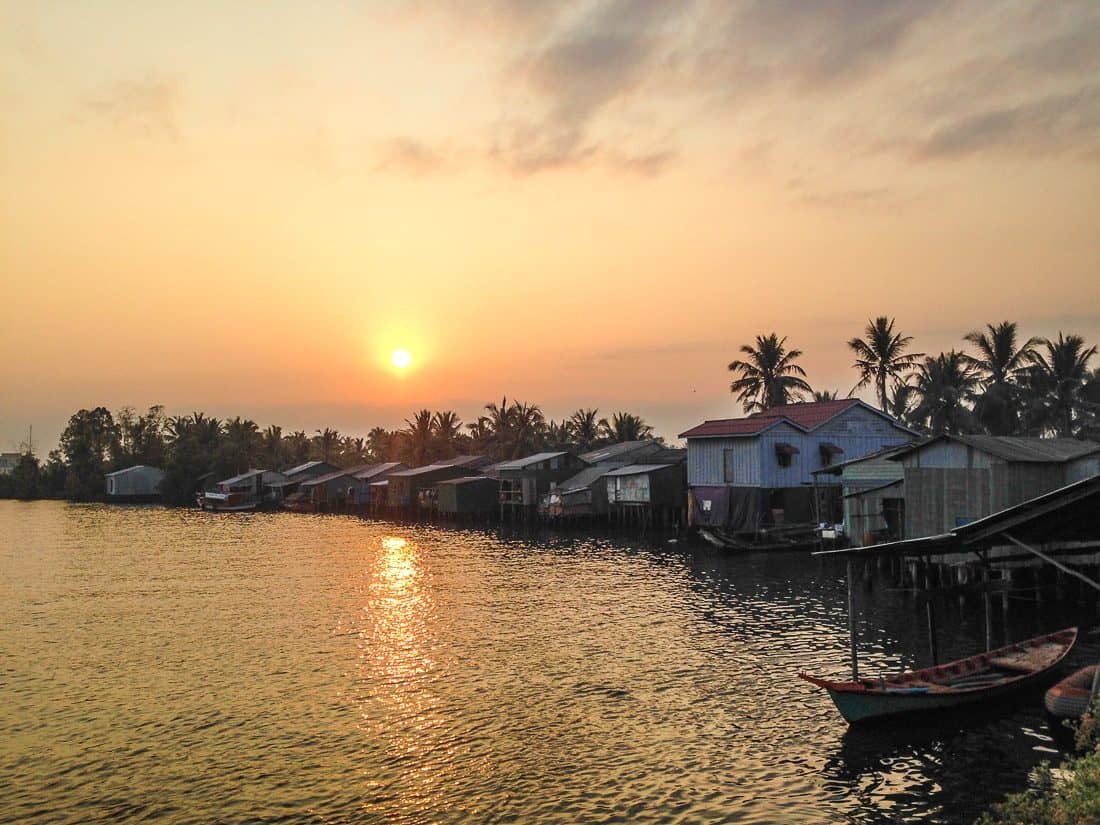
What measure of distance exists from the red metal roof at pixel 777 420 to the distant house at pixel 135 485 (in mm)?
110644

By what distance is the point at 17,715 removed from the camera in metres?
20.9

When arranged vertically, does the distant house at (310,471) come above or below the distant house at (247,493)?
above

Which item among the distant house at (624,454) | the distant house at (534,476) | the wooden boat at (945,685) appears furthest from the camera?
the distant house at (534,476)

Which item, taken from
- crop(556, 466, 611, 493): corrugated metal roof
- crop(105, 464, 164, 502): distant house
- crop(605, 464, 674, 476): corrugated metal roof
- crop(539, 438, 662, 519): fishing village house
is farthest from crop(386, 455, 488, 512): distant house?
crop(105, 464, 164, 502): distant house

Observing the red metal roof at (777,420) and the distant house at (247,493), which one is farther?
the distant house at (247,493)

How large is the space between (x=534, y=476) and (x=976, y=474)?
2066 inches

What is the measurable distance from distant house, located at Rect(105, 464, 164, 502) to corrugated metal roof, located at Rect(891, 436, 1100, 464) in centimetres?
13207

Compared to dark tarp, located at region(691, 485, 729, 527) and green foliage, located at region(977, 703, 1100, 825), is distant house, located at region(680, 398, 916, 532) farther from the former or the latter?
green foliage, located at region(977, 703, 1100, 825)

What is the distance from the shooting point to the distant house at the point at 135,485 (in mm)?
139000

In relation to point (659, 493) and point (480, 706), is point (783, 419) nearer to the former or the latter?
point (659, 493)

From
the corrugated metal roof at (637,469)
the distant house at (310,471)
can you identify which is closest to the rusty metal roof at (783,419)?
the corrugated metal roof at (637,469)

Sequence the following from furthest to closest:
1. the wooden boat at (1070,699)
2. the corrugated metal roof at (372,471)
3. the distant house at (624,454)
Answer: the corrugated metal roof at (372,471), the distant house at (624,454), the wooden boat at (1070,699)

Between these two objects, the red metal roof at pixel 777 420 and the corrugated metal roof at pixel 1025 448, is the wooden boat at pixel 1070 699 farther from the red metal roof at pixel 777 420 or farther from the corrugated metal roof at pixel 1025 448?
the red metal roof at pixel 777 420

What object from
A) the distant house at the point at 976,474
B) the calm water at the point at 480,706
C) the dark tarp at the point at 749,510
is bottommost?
the calm water at the point at 480,706
